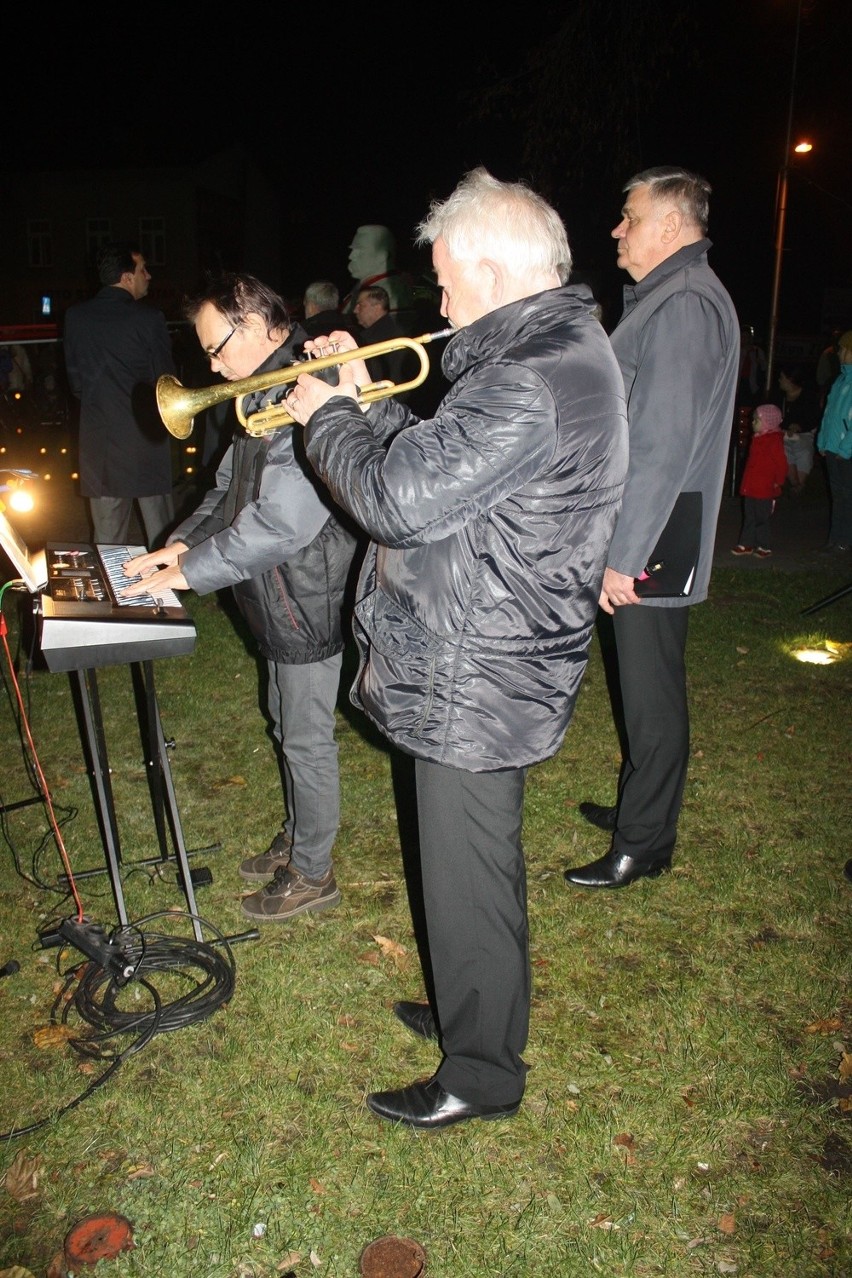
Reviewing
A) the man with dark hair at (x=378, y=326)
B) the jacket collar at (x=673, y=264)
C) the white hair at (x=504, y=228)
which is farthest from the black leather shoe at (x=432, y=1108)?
the man with dark hair at (x=378, y=326)

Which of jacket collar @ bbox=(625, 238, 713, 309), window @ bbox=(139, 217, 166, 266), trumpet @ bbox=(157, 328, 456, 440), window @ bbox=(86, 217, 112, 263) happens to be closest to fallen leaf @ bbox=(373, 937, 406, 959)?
trumpet @ bbox=(157, 328, 456, 440)

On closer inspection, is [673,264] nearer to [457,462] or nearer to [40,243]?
[457,462]

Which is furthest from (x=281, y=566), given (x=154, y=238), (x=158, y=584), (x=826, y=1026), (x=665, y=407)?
(x=154, y=238)

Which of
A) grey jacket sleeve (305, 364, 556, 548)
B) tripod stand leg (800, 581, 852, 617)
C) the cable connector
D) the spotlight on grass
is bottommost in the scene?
the spotlight on grass

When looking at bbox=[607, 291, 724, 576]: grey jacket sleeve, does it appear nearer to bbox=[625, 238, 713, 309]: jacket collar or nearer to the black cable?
bbox=[625, 238, 713, 309]: jacket collar

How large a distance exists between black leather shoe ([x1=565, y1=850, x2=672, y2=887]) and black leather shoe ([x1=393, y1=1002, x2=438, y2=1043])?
3.02 feet

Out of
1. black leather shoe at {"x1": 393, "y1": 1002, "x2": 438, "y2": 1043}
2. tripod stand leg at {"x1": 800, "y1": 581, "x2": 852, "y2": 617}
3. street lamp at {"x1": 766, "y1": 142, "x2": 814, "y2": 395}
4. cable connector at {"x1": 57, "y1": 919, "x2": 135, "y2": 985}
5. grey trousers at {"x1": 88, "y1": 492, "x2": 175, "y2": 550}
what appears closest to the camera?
black leather shoe at {"x1": 393, "y1": 1002, "x2": 438, "y2": 1043}

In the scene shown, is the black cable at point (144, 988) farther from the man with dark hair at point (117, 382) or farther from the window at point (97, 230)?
the window at point (97, 230)

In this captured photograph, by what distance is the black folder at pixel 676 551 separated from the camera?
307cm

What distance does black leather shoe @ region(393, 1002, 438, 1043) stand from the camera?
2.76 metres

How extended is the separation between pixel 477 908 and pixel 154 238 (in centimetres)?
3819

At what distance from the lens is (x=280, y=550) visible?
2.70 m

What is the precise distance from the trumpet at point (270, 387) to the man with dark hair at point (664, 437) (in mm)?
832

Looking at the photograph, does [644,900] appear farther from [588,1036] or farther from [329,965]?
[329,965]
